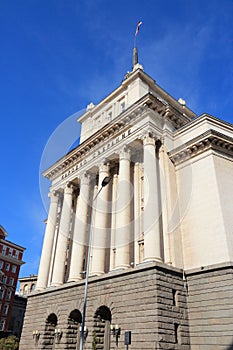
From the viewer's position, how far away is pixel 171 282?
68.3ft

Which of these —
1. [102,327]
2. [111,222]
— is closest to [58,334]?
[102,327]

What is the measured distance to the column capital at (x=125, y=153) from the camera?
2831 cm

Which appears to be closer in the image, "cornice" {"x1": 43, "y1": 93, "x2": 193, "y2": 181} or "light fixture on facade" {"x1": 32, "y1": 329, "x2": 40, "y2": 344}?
"light fixture on facade" {"x1": 32, "y1": 329, "x2": 40, "y2": 344}

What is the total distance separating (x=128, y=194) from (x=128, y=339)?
11.7m

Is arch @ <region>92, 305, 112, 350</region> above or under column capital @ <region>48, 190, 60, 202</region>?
under

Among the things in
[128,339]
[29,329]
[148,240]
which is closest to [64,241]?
[29,329]

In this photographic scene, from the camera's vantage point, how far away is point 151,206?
23359 millimetres

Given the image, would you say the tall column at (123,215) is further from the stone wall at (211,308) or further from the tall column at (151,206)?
the stone wall at (211,308)

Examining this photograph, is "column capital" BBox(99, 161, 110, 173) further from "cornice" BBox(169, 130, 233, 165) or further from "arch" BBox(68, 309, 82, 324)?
"arch" BBox(68, 309, 82, 324)

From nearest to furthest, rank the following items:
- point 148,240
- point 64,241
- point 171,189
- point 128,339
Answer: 1. point 128,339
2. point 148,240
3. point 171,189
4. point 64,241

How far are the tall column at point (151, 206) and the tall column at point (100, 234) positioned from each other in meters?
5.49

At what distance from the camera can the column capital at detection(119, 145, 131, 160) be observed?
28.3 meters

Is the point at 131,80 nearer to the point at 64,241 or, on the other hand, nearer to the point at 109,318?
the point at 64,241

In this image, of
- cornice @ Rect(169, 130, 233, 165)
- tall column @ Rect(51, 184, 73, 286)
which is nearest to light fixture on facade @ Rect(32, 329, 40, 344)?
tall column @ Rect(51, 184, 73, 286)
